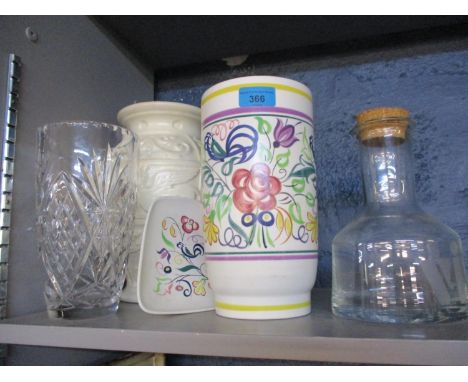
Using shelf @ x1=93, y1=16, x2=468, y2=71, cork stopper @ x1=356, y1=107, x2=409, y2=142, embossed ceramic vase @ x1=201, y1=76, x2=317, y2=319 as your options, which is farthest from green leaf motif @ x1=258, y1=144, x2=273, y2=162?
shelf @ x1=93, y1=16, x2=468, y2=71

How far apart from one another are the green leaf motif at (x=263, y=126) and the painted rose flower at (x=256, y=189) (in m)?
0.03

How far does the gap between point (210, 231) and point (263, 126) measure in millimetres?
116

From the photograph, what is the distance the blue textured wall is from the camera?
0.59 meters

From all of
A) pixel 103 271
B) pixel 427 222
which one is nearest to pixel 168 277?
pixel 103 271

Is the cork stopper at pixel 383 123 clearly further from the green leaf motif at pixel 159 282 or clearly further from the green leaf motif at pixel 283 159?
the green leaf motif at pixel 159 282

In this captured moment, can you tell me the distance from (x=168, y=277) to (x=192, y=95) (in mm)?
364

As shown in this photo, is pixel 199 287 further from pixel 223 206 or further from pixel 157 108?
pixel 157 108

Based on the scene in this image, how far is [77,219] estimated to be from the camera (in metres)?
0.44

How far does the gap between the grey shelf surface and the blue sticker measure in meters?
0.21

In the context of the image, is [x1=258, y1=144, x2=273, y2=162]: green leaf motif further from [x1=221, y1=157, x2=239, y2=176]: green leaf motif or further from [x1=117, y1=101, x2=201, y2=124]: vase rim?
[x1=117, y1=101, x2=201, y2=124]: vase rim

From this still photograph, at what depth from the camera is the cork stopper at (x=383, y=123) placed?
428 millimetres

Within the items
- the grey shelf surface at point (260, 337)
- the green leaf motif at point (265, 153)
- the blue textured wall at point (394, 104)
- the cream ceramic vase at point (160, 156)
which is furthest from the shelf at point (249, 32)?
the grey shelf surface at point (260, 337)

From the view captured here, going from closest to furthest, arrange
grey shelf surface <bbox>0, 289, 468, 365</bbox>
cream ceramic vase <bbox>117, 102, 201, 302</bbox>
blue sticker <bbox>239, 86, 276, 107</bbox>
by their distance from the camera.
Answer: grey shelf surface <bbox>0, 289, 468, 365</bbox> < blue sticker <bbox>239, 86, 276, 107</bbox> < cream ceramic vase <bbox>117, 102, 201, 302</bbox>

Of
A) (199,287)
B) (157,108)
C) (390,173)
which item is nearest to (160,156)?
(157,108)
